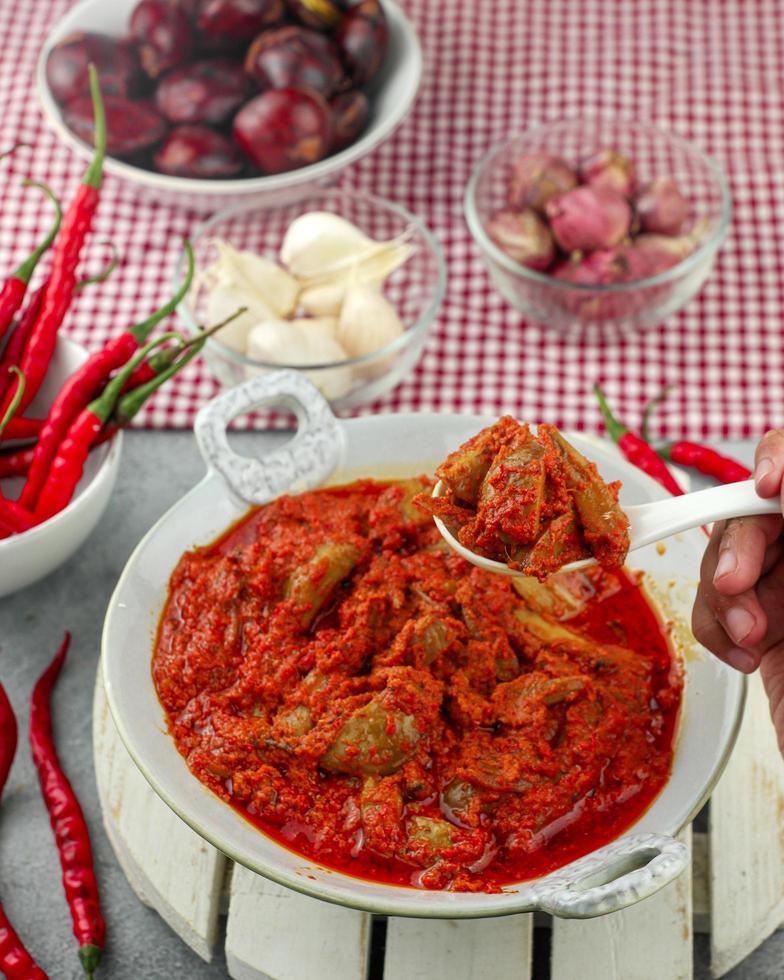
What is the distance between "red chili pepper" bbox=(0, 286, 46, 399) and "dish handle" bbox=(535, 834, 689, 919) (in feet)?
7.59

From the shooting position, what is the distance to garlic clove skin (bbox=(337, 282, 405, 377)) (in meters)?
4.09

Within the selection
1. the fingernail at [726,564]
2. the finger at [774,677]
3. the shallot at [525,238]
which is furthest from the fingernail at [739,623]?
the shallot at [525,238]

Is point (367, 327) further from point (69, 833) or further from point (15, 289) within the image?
point (69, 833)

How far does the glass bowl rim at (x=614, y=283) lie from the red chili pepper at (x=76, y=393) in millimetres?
1196

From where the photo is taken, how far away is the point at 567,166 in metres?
4.52

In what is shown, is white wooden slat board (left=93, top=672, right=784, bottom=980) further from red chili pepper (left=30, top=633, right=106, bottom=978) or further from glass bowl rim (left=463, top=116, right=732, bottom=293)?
glass bowl rim (left=463, top=116, right=732, bottom=293)

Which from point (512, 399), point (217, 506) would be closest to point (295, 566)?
point (217, 506)

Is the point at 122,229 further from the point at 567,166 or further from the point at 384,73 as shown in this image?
the point at 567,166

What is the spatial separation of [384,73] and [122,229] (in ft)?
4.27

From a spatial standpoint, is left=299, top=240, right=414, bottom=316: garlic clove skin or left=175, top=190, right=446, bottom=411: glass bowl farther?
left=299, top=240, right=414, bottom=316: garlic clove skin

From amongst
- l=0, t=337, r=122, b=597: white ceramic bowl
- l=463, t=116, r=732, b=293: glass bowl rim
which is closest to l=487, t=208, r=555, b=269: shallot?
l=463, t=116, r=732, b=293: glass bowl rim

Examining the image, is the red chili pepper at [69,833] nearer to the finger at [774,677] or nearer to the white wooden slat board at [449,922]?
the white wooden slat board at [449,922]

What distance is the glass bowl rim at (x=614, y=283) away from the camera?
415 centimetres

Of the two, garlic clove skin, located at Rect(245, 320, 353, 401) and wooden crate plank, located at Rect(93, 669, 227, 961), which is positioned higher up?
garlic clove skin, located at Rect(245, 320, 353, 401)
